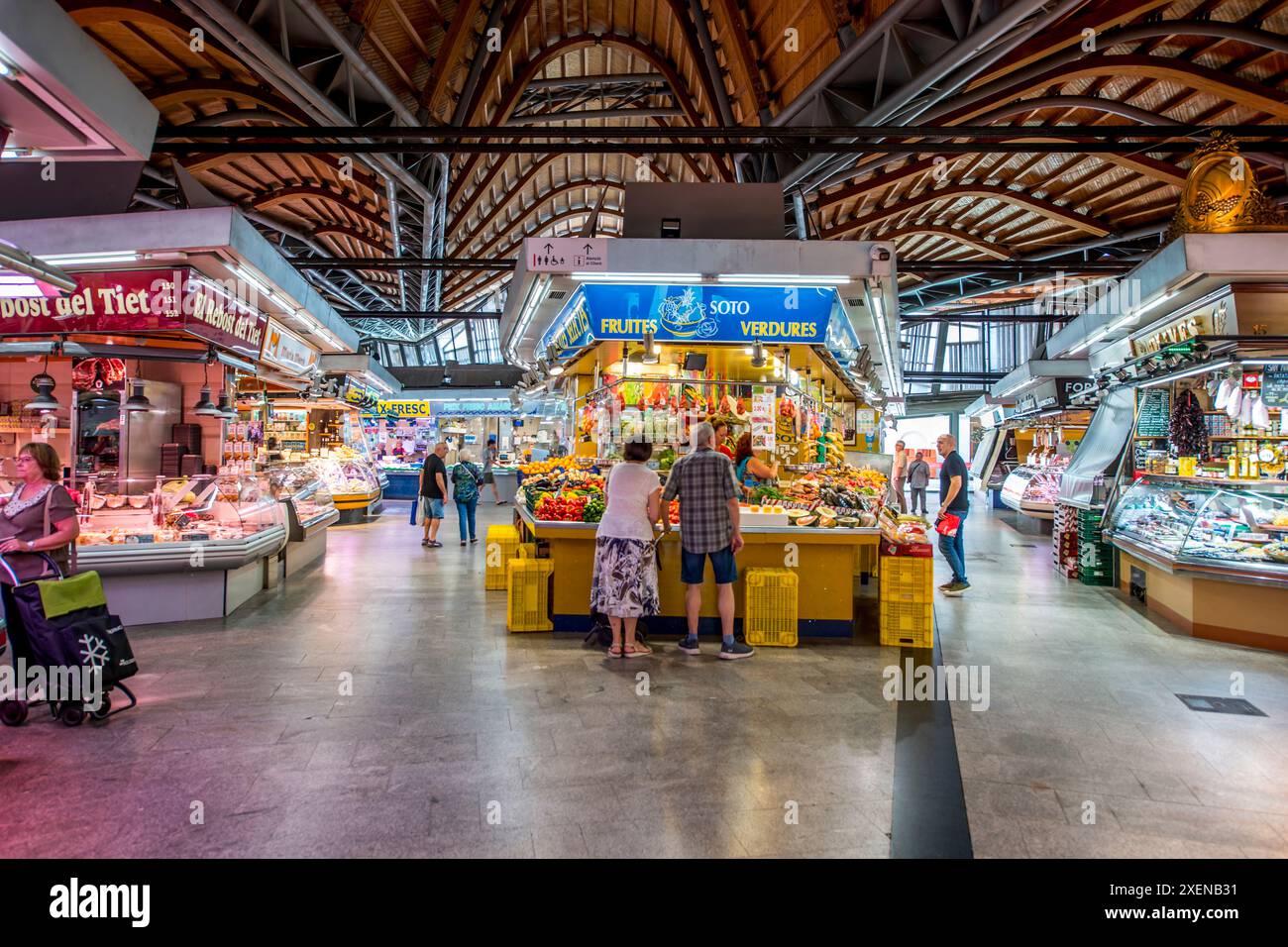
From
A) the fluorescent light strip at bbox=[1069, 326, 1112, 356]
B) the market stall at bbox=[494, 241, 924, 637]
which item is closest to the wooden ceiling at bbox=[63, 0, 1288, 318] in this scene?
the fluorescent light strip at bbox=[1069, 326, 1112, 356]

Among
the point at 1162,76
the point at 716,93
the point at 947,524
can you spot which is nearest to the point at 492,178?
the point at 716,93

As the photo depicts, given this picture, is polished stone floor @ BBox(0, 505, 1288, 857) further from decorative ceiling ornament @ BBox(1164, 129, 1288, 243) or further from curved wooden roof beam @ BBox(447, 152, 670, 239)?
curved wooden roof beam @ BBox(447, 152, 670, 239)

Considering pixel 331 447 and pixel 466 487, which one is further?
pixel 331 447

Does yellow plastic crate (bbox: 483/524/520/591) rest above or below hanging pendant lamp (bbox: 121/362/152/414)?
below

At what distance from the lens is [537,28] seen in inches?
440

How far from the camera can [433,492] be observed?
11.6 metres

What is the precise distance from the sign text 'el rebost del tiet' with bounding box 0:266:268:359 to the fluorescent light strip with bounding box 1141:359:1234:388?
30.6ft

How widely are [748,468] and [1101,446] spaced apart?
236 inches

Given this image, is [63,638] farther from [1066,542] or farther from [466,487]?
[1066,542]

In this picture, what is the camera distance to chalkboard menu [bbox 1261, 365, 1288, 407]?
6680mm
